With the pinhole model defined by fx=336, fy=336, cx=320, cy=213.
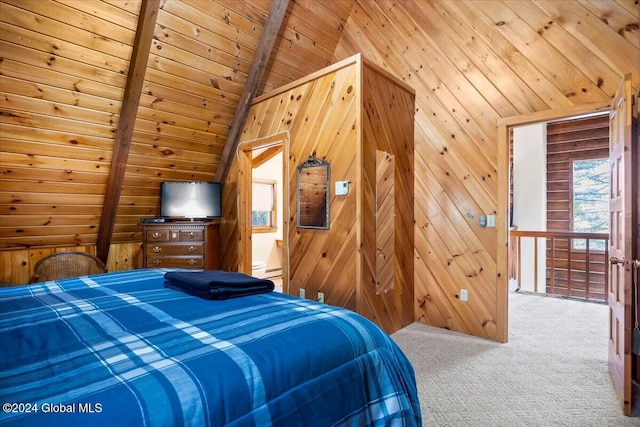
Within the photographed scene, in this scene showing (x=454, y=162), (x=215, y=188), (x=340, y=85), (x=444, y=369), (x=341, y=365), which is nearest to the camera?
(x=341, y=365)

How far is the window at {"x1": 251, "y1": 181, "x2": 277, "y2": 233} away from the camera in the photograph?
5.43 meters

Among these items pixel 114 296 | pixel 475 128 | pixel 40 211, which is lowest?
pixel 114 296

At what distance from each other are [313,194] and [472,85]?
178 centimetres

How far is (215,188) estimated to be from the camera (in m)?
4.16

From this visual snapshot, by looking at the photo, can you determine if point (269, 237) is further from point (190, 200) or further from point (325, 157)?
point (325, 157)

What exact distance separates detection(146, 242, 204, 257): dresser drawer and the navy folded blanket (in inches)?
82.3

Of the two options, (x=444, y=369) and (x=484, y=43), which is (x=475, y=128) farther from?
(x=444, y=369)

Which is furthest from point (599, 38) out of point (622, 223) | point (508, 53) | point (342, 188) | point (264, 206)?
point (264, 206)

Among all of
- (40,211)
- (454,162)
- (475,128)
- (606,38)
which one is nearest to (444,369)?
(454,162)

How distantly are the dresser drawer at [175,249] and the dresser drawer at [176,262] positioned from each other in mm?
44

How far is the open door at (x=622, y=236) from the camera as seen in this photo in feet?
6.38

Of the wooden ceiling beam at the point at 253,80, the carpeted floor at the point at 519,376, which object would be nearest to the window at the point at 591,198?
the carpeted floor at the point at 519,376

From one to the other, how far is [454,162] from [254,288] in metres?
2.42

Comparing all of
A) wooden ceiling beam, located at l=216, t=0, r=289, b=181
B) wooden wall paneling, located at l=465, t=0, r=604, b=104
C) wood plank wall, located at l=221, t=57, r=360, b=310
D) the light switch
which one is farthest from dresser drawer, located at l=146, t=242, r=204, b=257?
wooden wall paneling, located at l=465, t=0, r=604, b=104
